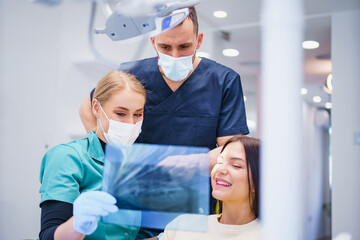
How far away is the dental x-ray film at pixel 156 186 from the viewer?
115cm

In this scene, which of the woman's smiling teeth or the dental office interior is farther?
the dental office interior

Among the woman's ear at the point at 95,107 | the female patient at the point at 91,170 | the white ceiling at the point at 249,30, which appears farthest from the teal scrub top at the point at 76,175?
the white ceiling at the point at 249,30

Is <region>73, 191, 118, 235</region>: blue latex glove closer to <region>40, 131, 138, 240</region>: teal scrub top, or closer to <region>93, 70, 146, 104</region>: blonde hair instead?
<region>40, 131, 138, 240</region>: teal scrub top

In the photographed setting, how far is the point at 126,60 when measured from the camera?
1.42m

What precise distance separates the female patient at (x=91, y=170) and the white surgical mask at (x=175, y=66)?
0.12m

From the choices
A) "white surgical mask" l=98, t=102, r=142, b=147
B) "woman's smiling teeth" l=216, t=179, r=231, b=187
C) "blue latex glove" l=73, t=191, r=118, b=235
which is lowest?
"blue latex glove" l=73, t=191, r=118, b=235

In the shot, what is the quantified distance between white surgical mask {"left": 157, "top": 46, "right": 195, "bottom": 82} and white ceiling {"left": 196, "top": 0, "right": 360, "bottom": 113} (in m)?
0.14

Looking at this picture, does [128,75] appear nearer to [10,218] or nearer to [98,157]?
[98,157]

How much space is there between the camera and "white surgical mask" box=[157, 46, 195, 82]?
129cm

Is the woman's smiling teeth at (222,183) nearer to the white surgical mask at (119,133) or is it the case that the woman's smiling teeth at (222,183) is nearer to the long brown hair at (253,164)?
the long brown hair at (253,164)

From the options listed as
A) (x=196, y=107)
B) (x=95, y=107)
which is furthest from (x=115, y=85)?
(x=196, y=107)

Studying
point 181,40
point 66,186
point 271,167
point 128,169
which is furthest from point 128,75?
point 271,167

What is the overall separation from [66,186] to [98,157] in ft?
0.51

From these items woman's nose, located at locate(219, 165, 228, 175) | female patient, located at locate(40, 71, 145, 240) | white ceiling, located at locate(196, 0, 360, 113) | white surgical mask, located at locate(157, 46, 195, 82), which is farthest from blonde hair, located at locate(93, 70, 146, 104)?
woman's nose, located at locate(219, 165, 228, 175)
